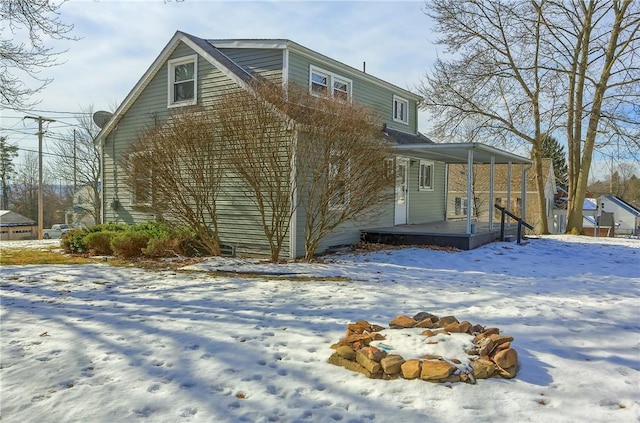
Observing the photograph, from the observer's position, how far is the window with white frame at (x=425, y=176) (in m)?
16.5

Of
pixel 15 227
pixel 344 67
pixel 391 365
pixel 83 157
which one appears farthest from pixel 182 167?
pixel 15 227

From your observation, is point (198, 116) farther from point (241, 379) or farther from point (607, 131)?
point (607, 131)

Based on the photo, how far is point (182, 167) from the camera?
9.69 metres

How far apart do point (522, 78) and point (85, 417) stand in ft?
68.3

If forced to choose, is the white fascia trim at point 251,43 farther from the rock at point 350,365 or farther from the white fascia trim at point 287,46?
the rock at point 350,365

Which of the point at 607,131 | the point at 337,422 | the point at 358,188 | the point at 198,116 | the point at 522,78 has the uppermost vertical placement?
the point at 522,78

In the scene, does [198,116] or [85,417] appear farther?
[198,116]

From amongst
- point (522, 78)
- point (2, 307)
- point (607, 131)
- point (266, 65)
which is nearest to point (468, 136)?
point (522, 78)

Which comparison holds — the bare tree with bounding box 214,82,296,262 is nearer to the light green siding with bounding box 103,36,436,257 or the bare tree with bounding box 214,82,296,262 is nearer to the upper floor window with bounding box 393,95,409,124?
the light green siding with bounding box 103,36,436,257

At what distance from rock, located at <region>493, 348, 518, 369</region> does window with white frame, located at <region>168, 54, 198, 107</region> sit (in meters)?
10.5

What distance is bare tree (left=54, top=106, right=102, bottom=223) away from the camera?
3172cm

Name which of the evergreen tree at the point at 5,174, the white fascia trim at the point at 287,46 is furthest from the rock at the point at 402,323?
the evergreen tree at the point at 5,174

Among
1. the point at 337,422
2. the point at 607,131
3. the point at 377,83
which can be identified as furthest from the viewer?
the point at 607,131

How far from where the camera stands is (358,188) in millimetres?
9375
